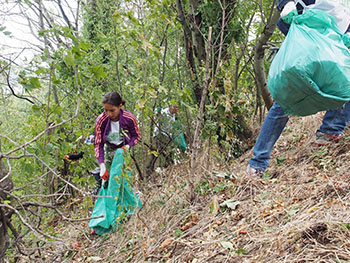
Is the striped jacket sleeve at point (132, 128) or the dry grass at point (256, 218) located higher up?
the striped jacket sleeve at point (132, 128)

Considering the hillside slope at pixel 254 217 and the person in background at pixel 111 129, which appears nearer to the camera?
the hillside slope at pixel 254 217

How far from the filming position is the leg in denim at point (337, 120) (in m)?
2.61

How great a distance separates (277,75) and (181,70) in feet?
7.76

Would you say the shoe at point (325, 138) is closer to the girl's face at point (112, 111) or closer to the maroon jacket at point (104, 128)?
the maroon jacket at point (104, 128)

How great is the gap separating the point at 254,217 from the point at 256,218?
0.02m

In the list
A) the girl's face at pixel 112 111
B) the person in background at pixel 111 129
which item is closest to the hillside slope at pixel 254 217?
the person in background at pixel 111 129

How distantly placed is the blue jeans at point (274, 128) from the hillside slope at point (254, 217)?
0.13 meters

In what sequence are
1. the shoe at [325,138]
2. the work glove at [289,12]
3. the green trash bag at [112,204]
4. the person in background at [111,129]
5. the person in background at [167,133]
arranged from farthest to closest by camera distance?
the person in background at [167,133] → the person in background at [111,129] → the green trash bag at [112,204] → the shoe at [325,138] → the work glove at [289,12]

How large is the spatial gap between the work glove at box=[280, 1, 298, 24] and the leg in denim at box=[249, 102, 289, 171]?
0.64m

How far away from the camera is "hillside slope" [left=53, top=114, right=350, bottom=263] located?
61.3 inches

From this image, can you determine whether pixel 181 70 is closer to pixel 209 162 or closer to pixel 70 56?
pixel 209 162

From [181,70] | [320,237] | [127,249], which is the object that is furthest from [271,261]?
[181,70]

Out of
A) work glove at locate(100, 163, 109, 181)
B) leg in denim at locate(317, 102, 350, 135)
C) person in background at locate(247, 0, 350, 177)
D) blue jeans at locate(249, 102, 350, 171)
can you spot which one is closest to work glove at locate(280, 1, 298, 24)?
person in background at locate(247, 0, 350, 177)

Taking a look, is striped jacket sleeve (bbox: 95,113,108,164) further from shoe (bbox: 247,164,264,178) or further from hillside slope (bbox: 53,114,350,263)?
shoe (bbox: 247,164,264,178)
